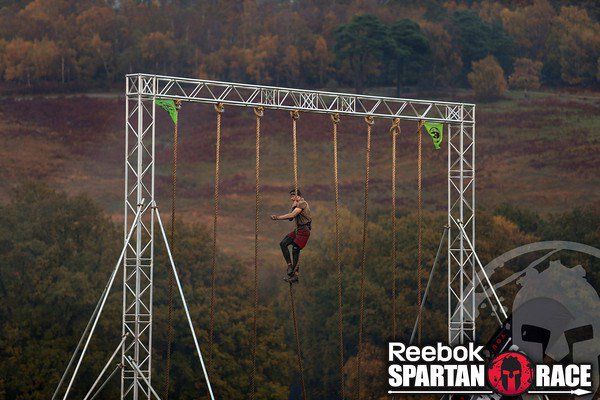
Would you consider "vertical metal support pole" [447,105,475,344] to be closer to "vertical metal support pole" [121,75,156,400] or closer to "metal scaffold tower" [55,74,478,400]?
"metal scaffold tower" [55,74,478,400]

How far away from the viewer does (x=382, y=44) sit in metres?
81.3

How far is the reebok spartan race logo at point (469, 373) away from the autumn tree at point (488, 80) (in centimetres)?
5590

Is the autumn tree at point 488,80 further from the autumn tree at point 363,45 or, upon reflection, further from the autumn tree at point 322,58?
the autumn tree at point 322,58

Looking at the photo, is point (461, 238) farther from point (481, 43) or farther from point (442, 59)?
point (481, 43)

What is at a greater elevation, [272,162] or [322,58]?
[322,58]

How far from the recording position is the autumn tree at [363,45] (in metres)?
81.6

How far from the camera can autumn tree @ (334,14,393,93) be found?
8156 cm

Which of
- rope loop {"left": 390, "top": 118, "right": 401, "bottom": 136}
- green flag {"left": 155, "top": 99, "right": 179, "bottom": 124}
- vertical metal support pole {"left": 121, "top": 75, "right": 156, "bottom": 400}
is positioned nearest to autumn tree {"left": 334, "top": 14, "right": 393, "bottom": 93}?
vertical metal support pole {"left": 121, "top": 75, "right": 156, "bottom": 400}

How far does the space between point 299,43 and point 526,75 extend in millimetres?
14869

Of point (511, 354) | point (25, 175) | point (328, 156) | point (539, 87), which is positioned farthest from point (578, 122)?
point (511, 354)

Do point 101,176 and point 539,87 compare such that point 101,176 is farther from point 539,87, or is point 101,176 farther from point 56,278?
point 539,87

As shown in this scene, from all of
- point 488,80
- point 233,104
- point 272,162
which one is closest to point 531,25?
point 488,80

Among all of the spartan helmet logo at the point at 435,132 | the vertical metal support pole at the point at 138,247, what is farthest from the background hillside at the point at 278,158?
the spartan helmet logo at the point at 435,132

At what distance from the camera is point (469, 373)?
2823cm
